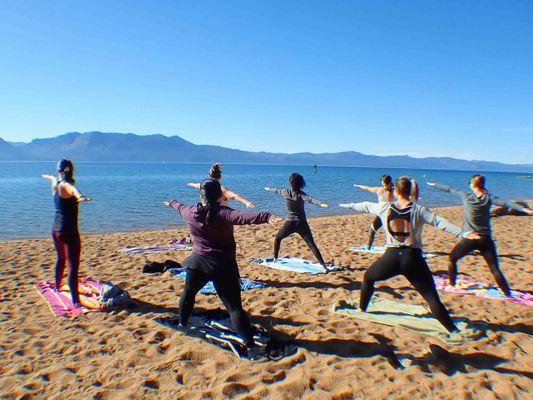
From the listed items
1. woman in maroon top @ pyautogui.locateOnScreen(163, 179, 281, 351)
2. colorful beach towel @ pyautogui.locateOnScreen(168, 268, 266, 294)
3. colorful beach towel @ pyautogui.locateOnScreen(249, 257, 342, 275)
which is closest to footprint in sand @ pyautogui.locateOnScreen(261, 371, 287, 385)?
woman in maroon top @ pyautogui.locateOnScreen(163, 179, 281, 351)

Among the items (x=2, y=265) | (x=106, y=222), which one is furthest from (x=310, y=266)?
(x=106, y=222)

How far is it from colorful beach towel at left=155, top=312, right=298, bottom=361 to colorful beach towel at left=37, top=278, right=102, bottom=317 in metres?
1.48

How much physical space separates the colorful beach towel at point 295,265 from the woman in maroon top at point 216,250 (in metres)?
4.33

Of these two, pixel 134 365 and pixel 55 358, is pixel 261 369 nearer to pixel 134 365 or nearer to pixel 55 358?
pixel 134 365

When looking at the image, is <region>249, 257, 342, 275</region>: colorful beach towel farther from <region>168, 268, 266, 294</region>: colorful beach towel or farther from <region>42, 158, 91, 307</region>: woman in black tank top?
<region>42, 158, 91, 307</region>: woman in black tank top

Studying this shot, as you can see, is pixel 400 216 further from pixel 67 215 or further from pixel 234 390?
pixel 67 215

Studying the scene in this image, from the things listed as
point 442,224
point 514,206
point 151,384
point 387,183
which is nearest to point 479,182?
point 514,206

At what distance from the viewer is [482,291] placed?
22.9ft

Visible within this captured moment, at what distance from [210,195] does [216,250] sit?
27.4 inches

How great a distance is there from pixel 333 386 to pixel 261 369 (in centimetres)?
85

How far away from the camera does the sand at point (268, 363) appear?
3.71 m

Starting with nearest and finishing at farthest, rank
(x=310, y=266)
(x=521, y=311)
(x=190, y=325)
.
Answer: (x=190, y=325)
(x=521, y=311)
(x=310, y=266)

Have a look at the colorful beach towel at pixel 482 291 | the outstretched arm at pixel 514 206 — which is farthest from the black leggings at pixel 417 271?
the colorful beach towel at pixel 482 291

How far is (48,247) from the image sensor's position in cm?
1233
